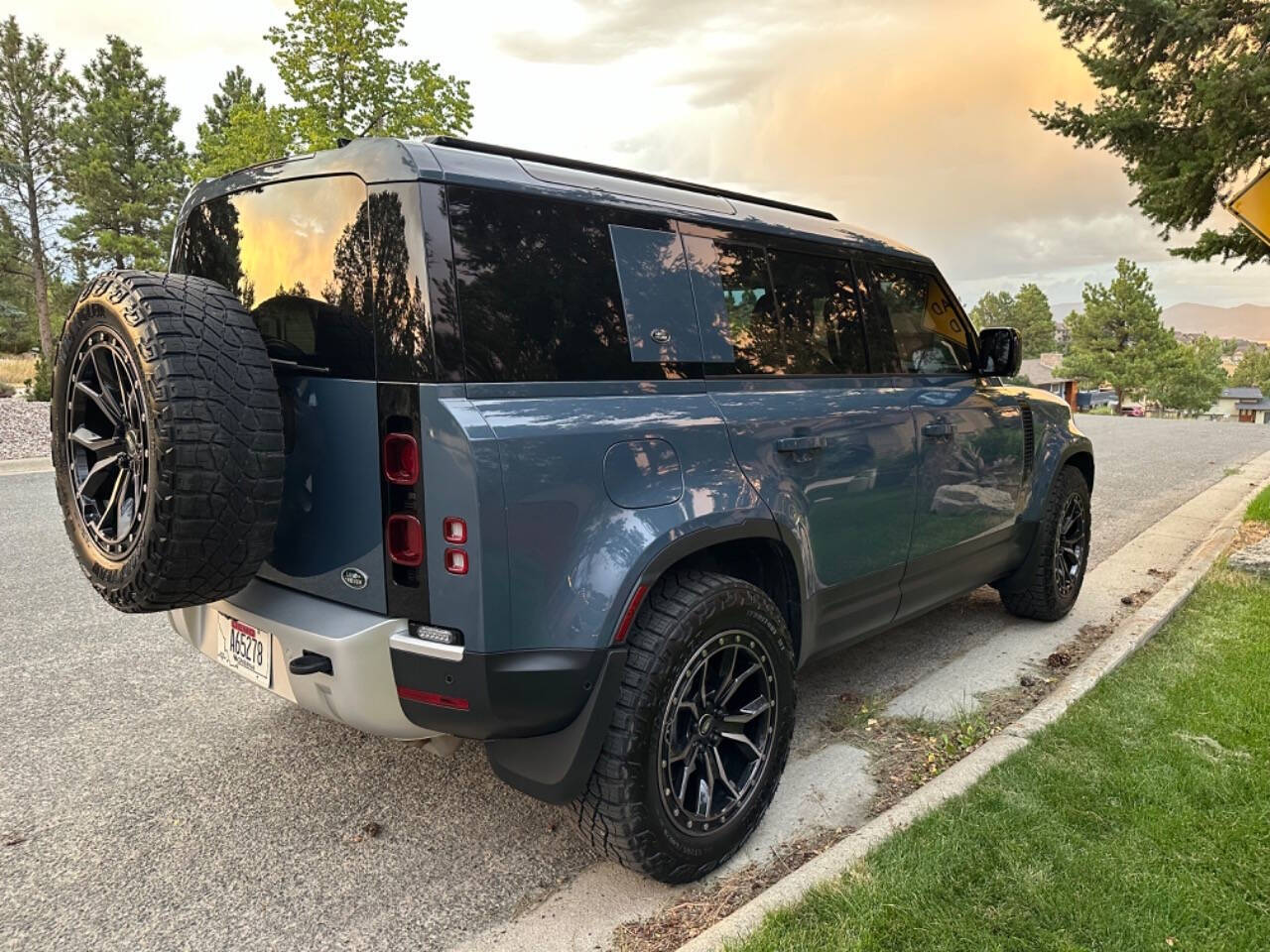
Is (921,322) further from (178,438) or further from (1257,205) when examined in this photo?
(178,438)

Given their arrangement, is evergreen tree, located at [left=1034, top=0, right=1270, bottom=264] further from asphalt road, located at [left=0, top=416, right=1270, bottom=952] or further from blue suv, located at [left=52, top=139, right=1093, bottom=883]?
blue suv, located at [left=52, top=139, right=1093, bottom=883]

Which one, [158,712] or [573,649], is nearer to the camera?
[573,649]

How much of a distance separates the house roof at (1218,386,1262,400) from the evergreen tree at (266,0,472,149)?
4994 inches

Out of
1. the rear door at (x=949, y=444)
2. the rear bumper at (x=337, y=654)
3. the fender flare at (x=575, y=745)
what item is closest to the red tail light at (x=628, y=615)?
the fender flare at (x=575, y=745)

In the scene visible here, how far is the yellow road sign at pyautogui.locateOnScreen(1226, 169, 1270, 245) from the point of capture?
195 inches

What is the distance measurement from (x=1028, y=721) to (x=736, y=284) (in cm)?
206

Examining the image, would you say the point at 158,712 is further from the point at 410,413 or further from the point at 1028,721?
the point at 1028,721

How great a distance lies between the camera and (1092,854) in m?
2.46

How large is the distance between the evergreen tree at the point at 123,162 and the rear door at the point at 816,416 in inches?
1305

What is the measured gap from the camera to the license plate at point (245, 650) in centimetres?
248

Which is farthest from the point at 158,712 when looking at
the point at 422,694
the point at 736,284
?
the point at 736,284

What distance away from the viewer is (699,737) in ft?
8.30

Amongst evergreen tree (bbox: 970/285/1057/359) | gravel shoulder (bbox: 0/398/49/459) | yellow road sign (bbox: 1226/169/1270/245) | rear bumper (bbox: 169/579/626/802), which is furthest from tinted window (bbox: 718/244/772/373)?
evergreen tree (bbox: 970/285/1057/359)

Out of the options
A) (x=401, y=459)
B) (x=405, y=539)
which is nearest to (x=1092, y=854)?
(x=405, y=539)
